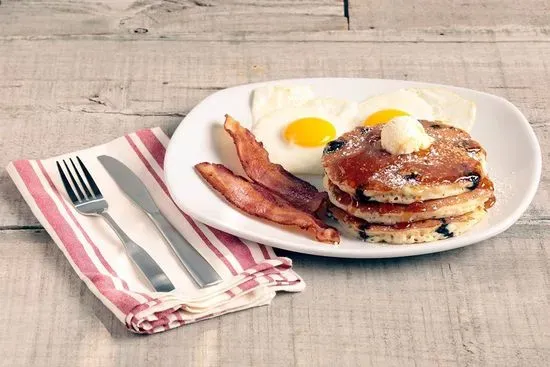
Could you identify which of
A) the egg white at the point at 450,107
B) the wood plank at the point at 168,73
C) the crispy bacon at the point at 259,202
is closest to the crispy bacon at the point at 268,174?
the crispy bacon at the point at 259,202

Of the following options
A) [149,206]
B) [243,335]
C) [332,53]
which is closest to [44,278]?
[149,206]

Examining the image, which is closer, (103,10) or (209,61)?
(209,61)

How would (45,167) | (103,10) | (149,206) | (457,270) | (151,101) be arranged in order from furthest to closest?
(103,10) < (151,101) < (45,167) < (149,206) < (457,270)

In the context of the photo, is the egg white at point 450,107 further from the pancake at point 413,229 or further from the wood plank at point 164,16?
the wood plank at point 164,16

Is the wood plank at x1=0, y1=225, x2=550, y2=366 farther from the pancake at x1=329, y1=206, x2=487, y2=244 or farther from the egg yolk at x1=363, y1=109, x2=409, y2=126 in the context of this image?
the egg yolk at x1=363, y1=109, x2=409, y2=126

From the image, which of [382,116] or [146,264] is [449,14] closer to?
[382,116]

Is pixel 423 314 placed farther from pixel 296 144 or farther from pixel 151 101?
pixel 151 101
